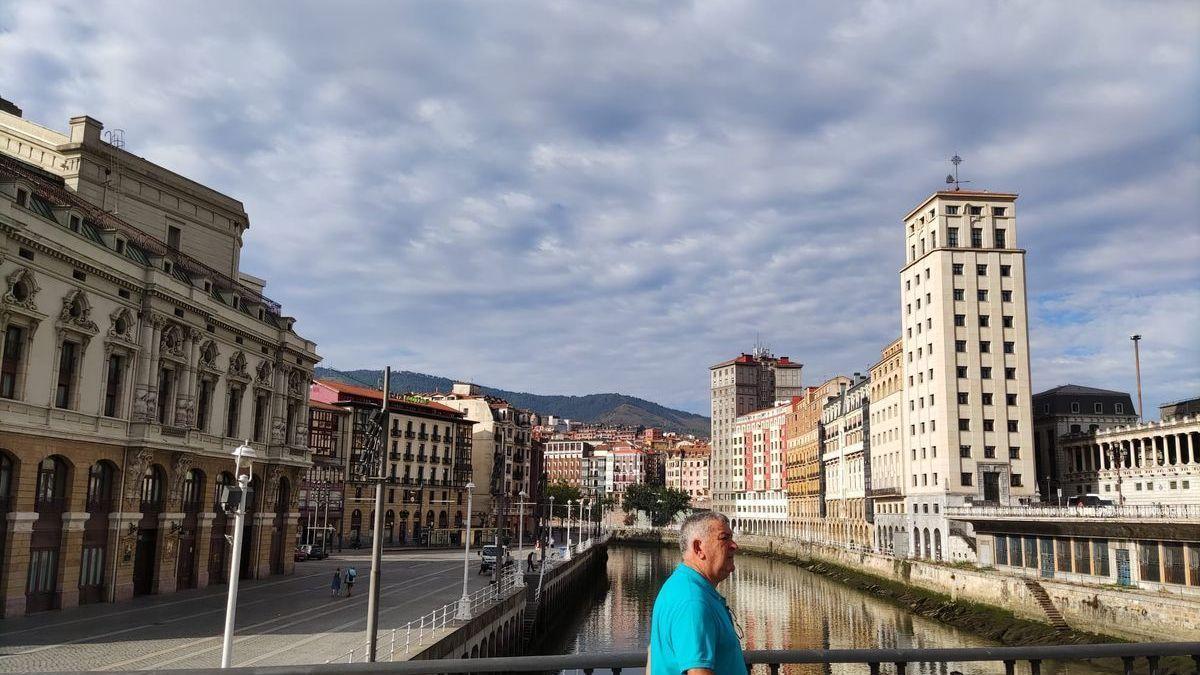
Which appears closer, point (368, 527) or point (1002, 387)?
point (1002, 387)

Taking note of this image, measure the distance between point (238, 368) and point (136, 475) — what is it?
13.2 metres

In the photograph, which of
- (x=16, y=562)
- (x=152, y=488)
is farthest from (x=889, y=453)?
(x=16, y=562)

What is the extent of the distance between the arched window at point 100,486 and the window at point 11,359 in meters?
6.11

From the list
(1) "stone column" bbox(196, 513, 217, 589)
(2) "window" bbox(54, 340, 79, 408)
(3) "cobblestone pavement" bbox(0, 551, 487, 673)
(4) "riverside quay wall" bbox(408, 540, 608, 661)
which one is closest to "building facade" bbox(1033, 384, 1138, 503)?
(4) "riverside quay wall" bbox(408, 540, 608, 661)

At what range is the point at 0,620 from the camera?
1347 inches

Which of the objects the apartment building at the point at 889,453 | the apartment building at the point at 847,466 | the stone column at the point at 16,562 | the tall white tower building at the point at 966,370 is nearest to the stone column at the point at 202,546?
the stone column at the point at 16,562

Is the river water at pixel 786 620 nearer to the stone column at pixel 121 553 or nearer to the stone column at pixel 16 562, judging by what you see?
the stone column at pixel 121 553

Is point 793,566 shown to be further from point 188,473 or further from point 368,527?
point 188,473

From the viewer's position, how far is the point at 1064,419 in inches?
3617

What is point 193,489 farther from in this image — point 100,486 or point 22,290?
point 22,290

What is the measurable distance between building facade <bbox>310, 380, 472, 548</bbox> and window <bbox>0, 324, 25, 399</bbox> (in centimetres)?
6028

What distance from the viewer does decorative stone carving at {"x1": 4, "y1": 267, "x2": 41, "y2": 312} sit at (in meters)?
34.8

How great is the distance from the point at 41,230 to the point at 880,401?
8979 centimetres

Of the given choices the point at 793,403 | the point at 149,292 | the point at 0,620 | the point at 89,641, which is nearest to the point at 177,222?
the point at 149,292
